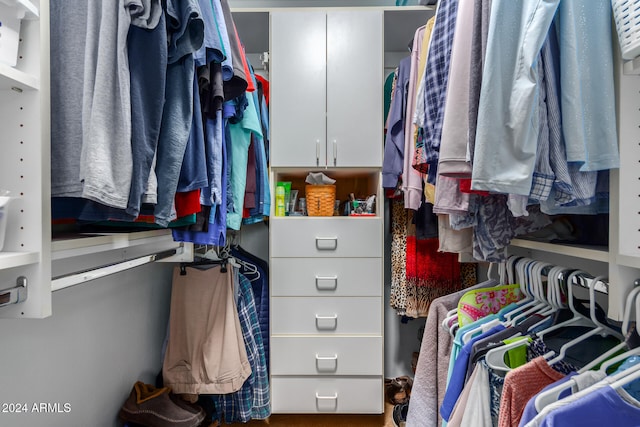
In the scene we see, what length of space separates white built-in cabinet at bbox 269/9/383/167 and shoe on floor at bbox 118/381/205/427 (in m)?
1.23

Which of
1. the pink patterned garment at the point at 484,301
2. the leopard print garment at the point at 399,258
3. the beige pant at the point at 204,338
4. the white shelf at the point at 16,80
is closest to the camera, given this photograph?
the white shelf at the point at 16,80

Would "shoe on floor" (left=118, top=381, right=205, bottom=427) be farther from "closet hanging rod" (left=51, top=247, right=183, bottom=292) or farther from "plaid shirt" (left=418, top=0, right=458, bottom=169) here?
"plaid shirt" (left=418, top=0, right=458, bottom=169)

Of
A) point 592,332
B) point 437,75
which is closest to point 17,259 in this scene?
point 437,75

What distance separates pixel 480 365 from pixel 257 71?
75.2 inches

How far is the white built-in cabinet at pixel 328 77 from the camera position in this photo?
167cm

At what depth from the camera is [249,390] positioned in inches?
65.0

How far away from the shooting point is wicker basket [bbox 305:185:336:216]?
1.70 m

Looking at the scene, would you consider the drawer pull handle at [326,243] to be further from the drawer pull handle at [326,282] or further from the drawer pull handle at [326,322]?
the drawer pull handle at [326,322]

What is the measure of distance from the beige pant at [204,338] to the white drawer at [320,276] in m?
0.23

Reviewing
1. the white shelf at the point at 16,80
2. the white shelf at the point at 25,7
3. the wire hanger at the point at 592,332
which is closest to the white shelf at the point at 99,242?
the white shelf at the point at 16,80

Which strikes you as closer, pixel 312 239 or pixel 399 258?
pixel 312 239

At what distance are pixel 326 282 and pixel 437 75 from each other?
1.03 metres

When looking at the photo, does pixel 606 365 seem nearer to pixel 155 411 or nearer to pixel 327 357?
pixel 327 357

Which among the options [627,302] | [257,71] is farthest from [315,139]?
[627,302]
